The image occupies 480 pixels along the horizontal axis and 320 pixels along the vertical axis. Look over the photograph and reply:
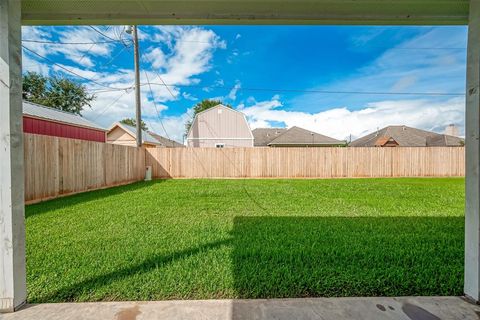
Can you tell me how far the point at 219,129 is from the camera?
17453 mm

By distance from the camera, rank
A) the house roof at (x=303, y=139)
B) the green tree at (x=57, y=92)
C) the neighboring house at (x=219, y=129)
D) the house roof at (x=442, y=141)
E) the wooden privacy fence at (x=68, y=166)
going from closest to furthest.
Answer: the wooden privacy fence at (x=68, y=166) < the neighboring house at (x=219, y=129) < the house roof at (x=303, y=139) < the house roof at (x=442, y=141) < the green tree at (x=57, y=92)

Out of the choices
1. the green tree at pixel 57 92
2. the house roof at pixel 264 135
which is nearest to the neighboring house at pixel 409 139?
the house roof at pixel 264 135

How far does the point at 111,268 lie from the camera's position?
7.07 ft

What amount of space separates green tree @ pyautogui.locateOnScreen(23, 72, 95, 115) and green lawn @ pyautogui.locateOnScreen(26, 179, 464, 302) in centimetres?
2456

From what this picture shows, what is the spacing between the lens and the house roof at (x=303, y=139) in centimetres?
2041

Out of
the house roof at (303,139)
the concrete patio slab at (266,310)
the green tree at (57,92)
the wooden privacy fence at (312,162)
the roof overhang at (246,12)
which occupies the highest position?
the green tree at (57,92)

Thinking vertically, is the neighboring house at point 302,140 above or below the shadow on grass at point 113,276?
above

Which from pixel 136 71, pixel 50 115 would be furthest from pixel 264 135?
pixel 50 115

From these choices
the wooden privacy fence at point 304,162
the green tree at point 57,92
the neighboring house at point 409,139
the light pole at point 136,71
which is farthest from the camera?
the green tree at point 57,92

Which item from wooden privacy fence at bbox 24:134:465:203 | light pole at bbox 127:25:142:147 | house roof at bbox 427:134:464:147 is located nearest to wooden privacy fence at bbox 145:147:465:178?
wooden privacy fence at bbox 24:134:465:203

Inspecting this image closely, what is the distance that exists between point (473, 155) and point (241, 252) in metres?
2.22

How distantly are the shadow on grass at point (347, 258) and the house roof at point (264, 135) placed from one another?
20062 mm

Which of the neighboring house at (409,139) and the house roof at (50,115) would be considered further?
the neighboring house at (409,139)

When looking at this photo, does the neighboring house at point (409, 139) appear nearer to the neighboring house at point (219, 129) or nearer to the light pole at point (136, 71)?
the neighboring house at point (219, 129)
